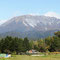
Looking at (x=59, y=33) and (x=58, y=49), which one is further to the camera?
(x=59, y=33)

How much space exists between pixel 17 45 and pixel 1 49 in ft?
25.0

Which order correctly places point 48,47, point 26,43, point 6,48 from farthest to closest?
1. point 26,43
2. point 48,47
3. point 6,48

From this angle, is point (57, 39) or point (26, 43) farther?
point (26, 43)

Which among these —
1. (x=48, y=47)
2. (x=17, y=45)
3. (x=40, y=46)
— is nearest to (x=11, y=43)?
(x=17, y=45)

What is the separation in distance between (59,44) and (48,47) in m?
9.40

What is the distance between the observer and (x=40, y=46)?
11056cm

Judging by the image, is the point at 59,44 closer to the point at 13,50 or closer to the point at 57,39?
the point at 57,39

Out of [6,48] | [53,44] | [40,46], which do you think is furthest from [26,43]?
[6,48]

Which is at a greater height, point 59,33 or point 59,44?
point 59,33

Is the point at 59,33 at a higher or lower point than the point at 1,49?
higher

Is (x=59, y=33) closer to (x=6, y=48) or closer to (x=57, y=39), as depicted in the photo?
(x=57, y=39)

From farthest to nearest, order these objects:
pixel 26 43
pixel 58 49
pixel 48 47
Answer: pixel 26 43
pixel 48 47
pixel 58 49

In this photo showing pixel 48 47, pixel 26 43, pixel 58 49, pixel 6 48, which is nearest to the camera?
pixel 6 48

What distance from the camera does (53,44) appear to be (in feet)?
313
